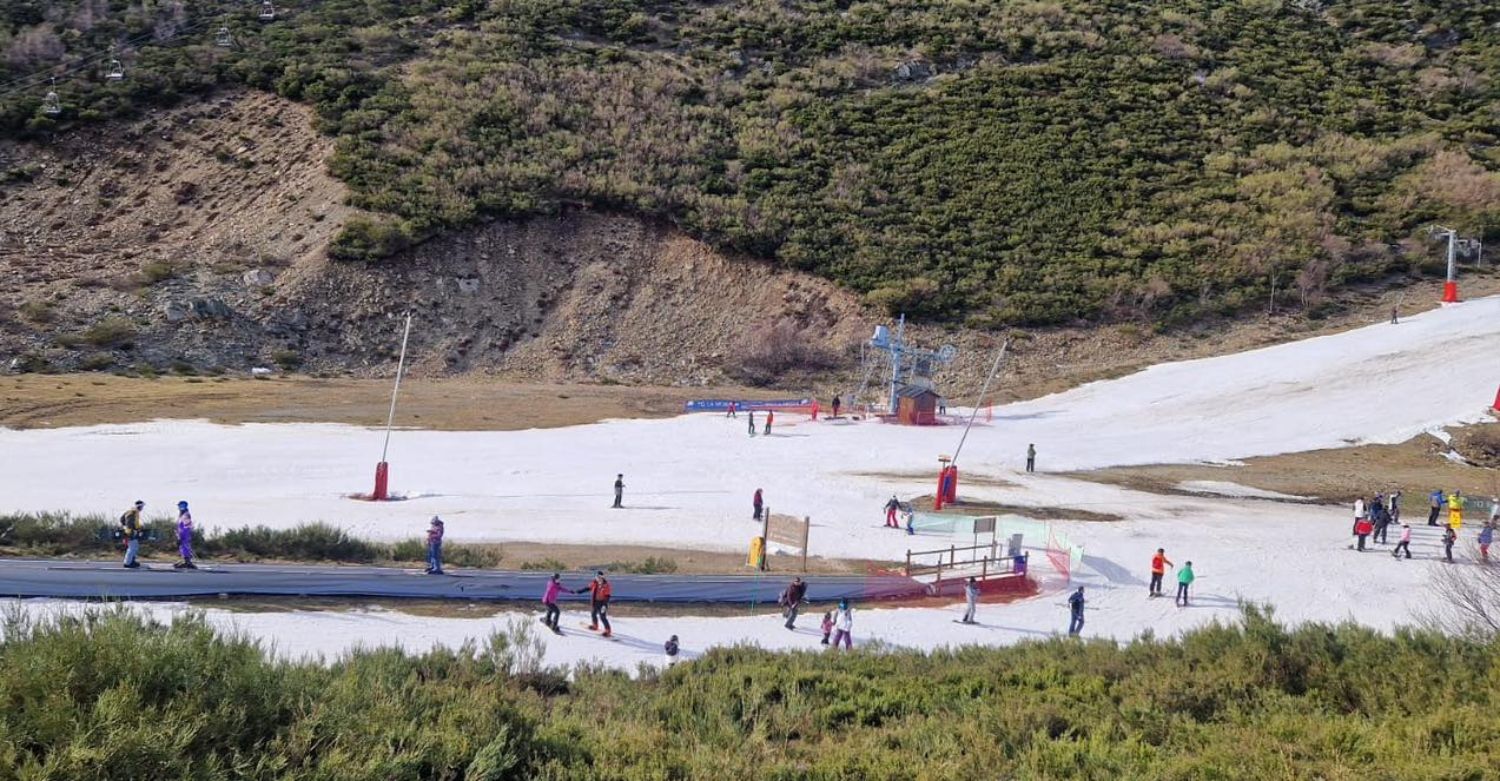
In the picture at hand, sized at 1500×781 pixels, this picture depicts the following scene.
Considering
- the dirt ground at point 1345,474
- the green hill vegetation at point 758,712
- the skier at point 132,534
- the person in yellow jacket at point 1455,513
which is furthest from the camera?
the dirt ground at point 1345,474

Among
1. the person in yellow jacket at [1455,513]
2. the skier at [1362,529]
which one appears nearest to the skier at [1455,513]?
the person in yellow jacket at [1455,513]

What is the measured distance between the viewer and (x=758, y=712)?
10945mm

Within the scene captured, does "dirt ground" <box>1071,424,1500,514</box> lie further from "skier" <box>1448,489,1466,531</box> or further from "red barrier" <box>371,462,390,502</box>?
"red barrier" <box>371,462,390,502</box>

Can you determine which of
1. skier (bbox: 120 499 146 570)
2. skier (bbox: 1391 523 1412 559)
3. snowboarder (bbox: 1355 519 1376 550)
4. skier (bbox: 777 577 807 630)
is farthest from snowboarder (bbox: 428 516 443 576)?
skier (bbox: 1391 523 1412 559)

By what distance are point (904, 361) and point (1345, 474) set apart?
17179 millimetres

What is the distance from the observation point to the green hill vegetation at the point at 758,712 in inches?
271

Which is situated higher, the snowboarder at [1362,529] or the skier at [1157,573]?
the snowboarder at [1362,529]

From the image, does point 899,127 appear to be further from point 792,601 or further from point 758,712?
point 758,712

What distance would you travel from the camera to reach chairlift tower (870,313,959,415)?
41.8 metres

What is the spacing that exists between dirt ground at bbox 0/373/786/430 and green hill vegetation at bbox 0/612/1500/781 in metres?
24.9

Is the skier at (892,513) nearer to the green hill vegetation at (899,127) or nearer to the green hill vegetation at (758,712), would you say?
the green hill vegetation at (758,712)

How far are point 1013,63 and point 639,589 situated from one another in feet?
217

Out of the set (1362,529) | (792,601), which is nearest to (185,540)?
(792,601)

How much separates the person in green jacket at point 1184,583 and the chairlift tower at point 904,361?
1964 centimetres
